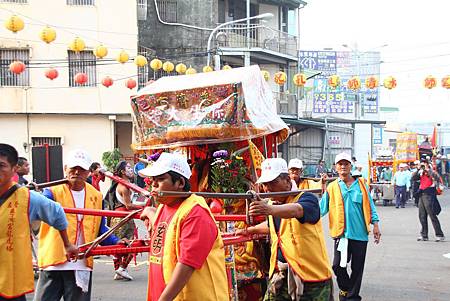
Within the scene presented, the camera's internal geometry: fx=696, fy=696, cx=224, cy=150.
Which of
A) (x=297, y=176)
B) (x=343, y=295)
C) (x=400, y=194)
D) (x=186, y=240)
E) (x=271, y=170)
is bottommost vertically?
(x=400, y=194)

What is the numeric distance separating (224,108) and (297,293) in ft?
9.60

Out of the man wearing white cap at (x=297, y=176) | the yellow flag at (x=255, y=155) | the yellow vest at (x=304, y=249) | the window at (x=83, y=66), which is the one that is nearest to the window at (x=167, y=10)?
the window at (x=83, y=66)

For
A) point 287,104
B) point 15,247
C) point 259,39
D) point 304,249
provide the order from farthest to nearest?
point 287,104, point 259,39, point 304,249, point 15,247

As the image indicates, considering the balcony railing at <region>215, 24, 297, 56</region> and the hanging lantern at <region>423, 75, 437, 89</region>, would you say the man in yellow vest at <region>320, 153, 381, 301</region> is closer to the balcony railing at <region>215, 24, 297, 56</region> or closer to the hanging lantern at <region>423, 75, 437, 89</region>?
the hanging lantern at <region>423, 75, 437, 89</region>

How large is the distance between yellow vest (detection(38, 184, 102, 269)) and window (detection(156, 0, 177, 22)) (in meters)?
25.8

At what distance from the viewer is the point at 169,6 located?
31.6 meters

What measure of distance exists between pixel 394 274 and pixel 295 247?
19.5 ft

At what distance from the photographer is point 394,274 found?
11.0 meters

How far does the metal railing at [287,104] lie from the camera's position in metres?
34.2

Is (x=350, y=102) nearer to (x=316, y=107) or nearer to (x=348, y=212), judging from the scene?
(x=316, y=107)

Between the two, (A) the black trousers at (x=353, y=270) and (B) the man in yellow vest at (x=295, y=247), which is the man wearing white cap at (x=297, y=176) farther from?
(B) the man in yellow vest at (x=295, y=247)

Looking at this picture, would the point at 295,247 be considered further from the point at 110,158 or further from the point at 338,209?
the point at 110,158

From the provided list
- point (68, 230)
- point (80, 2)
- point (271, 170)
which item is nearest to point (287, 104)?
point (80, 2)

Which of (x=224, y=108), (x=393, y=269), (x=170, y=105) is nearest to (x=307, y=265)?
(x=224, y=108)
